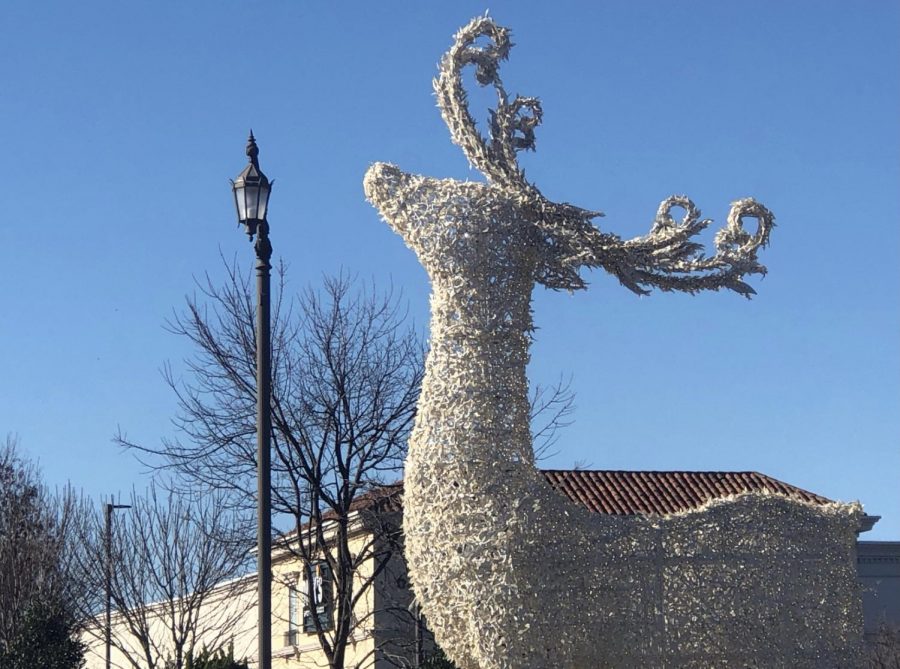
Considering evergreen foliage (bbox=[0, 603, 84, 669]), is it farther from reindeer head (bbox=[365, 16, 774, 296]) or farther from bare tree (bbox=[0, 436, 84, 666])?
reindeer head (bbox=[365, 16, 774, 296])

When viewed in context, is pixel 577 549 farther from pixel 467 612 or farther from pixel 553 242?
pixel 553 242

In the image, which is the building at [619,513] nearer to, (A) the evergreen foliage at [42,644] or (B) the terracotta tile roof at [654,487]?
(B) the terracotta tile roof at [654,487]

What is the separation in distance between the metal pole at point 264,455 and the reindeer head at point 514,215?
1.07m

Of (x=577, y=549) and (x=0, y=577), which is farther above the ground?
(x=0, y=577)

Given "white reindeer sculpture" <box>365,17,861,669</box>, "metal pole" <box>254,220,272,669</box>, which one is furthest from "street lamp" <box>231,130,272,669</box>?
"white reindeer sculpture" <box>365,17,861,669</box>

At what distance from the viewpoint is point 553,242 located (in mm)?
9836

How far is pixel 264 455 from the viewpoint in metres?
8.84

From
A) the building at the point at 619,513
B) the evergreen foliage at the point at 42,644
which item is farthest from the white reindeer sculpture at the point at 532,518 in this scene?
the building at the point at 619,513

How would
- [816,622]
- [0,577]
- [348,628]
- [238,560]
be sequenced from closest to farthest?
[816,622]
[348,628]
[238,560]
[0,577]

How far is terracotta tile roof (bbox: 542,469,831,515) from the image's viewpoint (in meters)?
29.1

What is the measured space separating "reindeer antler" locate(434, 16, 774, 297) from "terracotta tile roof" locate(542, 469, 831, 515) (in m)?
18.7

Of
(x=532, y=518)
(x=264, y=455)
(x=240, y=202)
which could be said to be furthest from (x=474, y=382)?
(x=240, y=202)

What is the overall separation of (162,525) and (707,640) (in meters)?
12.1

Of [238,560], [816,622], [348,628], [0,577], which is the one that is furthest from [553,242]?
[0,577]
